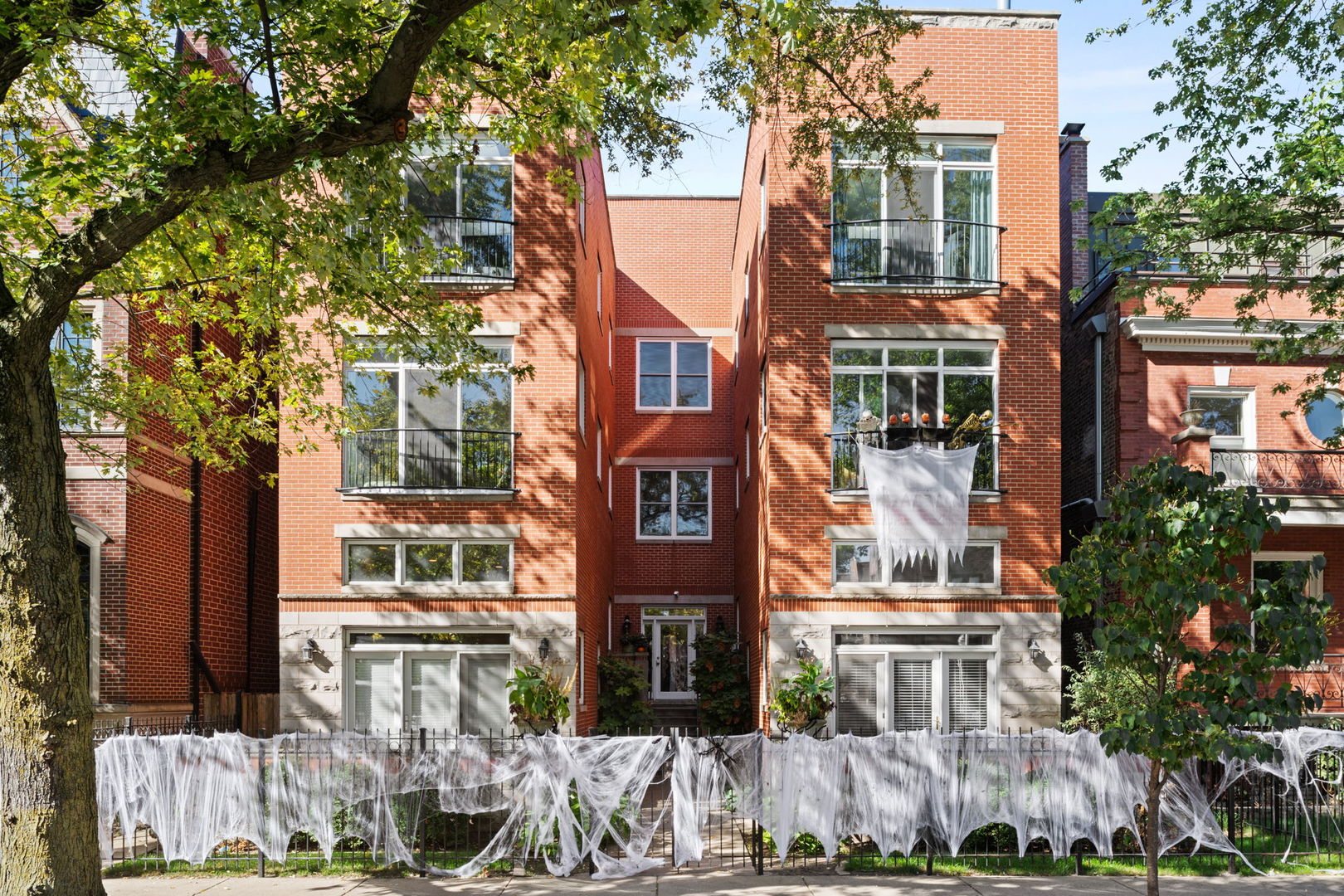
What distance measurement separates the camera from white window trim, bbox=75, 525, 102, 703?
16.0m

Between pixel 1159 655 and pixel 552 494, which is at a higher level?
pixel 552 494

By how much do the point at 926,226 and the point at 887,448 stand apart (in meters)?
3.62

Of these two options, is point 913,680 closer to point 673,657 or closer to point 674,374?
point 673,657

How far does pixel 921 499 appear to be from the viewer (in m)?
16.3

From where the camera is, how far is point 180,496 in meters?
18.2

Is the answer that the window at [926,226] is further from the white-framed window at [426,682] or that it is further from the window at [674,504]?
the window at [674,504]

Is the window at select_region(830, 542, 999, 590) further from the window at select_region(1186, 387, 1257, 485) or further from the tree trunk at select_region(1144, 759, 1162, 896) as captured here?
the tree trunk at select_region(1144, 759, 1162, 896)

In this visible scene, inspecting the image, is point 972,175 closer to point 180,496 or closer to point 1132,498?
point 1132,498

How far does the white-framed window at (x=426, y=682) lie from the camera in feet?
53.8

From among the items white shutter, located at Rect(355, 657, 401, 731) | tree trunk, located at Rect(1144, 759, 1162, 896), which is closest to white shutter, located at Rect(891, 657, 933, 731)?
tree trunk, located at Rect(1144, 759, 1162, 896)

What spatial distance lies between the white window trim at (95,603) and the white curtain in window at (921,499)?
11654mm

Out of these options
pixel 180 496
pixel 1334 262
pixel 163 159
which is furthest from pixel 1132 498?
pixel 180 496

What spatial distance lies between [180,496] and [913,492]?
12040mm

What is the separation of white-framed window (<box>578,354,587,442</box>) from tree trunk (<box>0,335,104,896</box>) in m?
10.1
